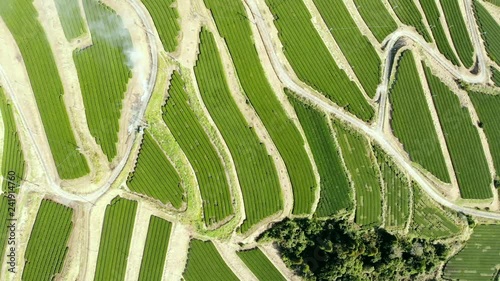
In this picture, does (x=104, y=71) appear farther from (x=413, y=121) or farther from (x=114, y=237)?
(x=413, y=121)

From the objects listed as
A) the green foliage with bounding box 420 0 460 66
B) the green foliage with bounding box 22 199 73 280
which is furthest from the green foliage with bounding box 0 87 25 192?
the green foliage with bounding box 420 0 460 66

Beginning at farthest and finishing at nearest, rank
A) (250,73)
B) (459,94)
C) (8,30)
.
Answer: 1. (459,94)
2. (250,73)
3. (8,30)

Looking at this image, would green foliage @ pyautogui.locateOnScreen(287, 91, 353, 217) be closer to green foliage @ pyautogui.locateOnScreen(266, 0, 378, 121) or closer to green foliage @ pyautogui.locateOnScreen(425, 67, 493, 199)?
green foliage @ pyautogui.locateOnScreen(266, 0, 378, 121)

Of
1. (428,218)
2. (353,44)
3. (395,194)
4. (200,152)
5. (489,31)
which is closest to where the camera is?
(200,152)

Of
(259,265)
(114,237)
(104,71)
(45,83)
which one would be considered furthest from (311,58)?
(114,237)

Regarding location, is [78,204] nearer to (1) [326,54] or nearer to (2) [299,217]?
(2) [299,217]

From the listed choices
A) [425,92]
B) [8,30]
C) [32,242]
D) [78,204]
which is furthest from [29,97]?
[425,92]
